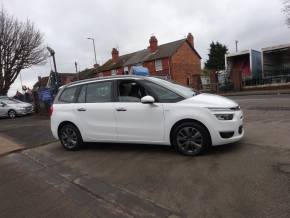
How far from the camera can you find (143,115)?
6133mm

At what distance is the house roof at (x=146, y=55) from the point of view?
44.3 meters

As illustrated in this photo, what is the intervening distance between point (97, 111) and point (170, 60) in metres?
37.1

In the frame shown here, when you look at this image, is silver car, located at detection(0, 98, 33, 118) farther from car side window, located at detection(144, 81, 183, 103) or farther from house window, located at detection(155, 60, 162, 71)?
house window, located at detection(155, 60, 162, 71)

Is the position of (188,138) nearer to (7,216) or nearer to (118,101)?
(118,101)

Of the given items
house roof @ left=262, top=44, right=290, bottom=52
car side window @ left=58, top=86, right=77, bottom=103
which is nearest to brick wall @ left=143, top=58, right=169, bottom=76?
house roof @ left=262, top=44, right=290, bottom=52

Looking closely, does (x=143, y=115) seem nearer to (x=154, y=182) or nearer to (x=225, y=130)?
(x=225, y=130)

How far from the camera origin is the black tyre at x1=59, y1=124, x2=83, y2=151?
7.32m

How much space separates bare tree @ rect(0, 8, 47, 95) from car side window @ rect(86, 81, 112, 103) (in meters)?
24.3

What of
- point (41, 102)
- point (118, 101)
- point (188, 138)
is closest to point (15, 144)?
point (118, 101)

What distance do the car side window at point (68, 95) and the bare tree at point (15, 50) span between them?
23.5 meters

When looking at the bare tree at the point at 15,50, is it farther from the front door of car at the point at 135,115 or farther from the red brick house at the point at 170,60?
the front door of car at the point at 135,115

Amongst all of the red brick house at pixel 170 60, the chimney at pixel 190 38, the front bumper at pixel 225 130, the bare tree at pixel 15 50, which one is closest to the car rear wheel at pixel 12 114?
the bare tree at pixel 15 50

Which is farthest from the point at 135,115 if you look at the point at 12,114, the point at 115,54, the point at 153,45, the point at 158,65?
the point at 115,54

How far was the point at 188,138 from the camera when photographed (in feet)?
18.8
